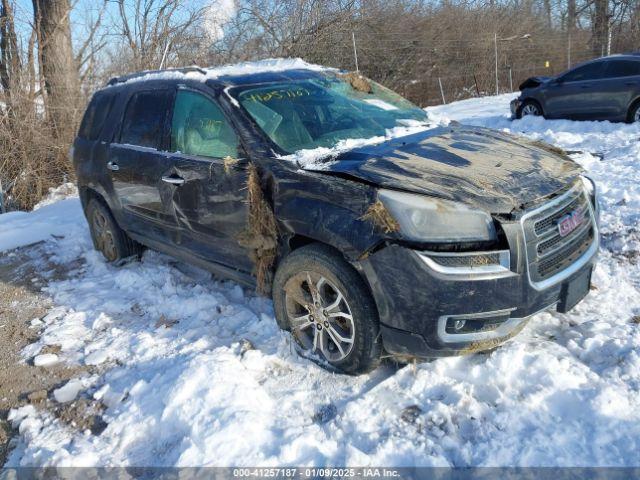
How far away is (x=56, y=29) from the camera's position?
1093cm

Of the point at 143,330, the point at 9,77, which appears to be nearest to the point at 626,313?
the point at 143,330

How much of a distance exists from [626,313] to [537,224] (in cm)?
130

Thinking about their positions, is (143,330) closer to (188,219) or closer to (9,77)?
(188,219)

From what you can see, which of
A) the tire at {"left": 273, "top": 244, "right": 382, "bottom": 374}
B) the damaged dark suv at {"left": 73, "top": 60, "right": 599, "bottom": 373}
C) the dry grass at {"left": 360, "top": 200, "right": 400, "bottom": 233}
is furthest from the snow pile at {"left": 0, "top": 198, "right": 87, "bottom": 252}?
the dry grass at {"left": 360, "top": 200, "right": 400, "bottom": 233}

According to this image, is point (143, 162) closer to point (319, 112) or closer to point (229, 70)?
point (229, 70)

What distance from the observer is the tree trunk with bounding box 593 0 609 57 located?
2155 centimetres

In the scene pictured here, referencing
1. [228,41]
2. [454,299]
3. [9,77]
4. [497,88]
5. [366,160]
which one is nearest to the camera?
[454,299]

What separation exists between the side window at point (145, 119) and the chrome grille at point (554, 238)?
2.95 m

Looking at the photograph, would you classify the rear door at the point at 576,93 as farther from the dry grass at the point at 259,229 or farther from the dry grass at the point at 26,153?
the dry grass at the point at 26,153

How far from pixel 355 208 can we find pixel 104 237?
3.69 meters

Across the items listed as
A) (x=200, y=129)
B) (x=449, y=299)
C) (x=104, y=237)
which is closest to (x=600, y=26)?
(x=104, y=237)

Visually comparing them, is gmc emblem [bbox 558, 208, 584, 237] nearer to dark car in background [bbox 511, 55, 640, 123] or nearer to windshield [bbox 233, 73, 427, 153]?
windshield [bbox 233, 73, 427, 153]

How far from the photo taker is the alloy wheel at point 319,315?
119 inches

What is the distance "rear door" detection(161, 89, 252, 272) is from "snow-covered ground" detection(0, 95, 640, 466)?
21.5 inches
